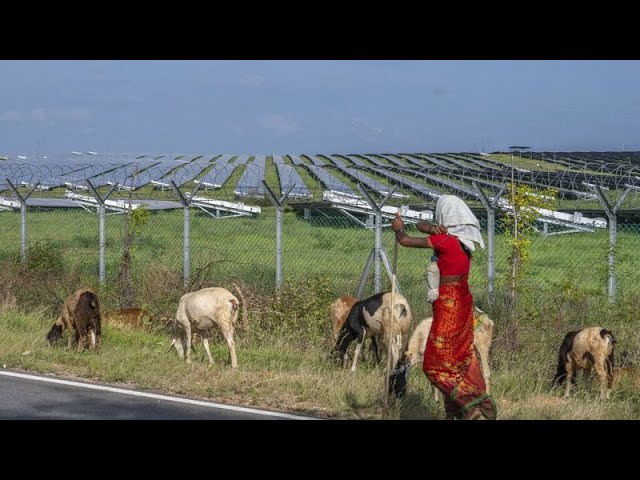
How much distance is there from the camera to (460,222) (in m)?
7.67

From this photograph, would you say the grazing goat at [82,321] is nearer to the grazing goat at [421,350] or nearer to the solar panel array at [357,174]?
the solar panel array at [357,174]

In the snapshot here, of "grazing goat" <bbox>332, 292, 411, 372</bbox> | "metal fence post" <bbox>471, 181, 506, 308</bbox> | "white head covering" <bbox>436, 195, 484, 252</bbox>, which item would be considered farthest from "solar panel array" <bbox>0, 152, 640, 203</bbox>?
"white head covering" <bbox>436, 195, 484, 252</bbox>

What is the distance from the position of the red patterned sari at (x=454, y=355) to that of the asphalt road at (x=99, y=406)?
173 cm

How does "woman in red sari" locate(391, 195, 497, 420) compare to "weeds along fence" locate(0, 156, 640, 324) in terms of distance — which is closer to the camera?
"woman in red sari" locate(391, 195, 497, 420)

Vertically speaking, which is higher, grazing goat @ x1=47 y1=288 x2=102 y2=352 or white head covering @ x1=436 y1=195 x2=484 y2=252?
white head covering @ x1=436 y1=195 x2=484 y2=252

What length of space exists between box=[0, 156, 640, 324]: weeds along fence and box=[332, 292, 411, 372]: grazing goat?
1.85 meters

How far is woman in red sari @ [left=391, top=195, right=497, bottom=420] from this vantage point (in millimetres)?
7652

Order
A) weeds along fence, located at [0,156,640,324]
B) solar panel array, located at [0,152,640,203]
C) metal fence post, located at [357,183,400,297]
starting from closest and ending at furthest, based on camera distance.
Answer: metal fence post, located at [357,183,400,297]
weeds along fence, located at [0,156,640,324]
solar panel array, located at [0,152,640,203]

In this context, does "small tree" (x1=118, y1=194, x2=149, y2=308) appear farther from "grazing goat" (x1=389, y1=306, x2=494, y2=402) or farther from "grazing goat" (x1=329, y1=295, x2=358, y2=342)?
"grazing goat" (x1=389, y1=306, x2=494, y2=402)

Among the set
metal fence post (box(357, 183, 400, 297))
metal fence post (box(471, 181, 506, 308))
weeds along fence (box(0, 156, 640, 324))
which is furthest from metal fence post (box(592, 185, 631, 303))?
metal fence post (box(357, 183, 400, 297))

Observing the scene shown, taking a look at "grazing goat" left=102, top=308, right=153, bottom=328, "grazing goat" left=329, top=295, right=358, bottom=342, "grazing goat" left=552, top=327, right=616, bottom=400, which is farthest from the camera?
"grazing goat" left=102, top=308, right=153, bottom=328

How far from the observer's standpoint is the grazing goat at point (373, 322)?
11.3 meters

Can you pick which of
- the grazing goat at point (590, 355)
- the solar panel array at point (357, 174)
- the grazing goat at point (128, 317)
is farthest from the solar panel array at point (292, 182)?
the grazing goat at point (590, 355)

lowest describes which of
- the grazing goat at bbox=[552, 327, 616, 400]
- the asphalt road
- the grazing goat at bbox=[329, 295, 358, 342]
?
the asphalt road
